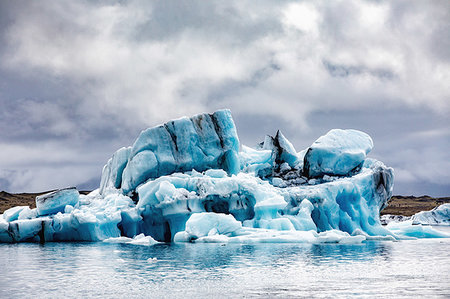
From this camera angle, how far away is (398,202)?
10094 cm

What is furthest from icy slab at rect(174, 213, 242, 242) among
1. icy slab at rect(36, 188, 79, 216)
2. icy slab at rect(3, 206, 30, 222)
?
icy slab at rect(3, 206, 30, 222)

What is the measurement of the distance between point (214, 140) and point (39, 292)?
17696mm

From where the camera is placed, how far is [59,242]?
26.6 m

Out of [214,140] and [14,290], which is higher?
[214,140]

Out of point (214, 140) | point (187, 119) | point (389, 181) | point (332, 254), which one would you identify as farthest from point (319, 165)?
point (332, 254)

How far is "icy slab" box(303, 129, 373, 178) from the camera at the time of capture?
1097 inches

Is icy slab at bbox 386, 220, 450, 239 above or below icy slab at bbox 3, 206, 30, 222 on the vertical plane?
below

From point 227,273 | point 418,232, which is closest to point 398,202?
point 418,232

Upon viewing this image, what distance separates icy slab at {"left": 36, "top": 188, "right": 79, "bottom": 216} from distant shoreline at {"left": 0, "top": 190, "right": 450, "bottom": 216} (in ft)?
126

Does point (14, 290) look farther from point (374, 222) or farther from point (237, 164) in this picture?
point (374, 222)

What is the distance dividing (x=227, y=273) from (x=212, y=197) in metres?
11.5

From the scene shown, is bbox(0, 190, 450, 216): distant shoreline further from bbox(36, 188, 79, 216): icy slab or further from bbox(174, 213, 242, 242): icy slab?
bbox(174, 213, 242, 242): icy slab

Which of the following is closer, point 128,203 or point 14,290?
point 14,290

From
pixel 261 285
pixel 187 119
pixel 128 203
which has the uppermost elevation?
pixel 187 119
